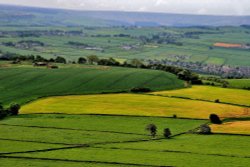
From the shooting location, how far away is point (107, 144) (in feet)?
248

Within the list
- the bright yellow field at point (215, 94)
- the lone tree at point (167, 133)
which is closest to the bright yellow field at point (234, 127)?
the lone tree at point (167, 133)

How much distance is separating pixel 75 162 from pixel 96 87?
247 ft

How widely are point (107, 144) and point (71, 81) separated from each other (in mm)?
70112

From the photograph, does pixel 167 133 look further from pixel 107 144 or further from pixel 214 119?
pixel 214 119

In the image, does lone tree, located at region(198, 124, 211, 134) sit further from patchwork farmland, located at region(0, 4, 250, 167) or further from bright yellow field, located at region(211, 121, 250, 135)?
bright yellow field, located at region(211, 121, 250, 135)

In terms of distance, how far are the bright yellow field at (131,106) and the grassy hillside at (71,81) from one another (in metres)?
10.0

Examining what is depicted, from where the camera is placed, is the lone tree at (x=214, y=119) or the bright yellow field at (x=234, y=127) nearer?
the bright yellow field at (x=234, y=127)

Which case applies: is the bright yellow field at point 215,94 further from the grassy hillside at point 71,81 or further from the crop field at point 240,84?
the crop field at point 240,84

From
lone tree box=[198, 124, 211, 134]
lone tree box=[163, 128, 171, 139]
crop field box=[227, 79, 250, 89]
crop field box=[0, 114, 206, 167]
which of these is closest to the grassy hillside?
crop field box=[227, 79, 250, 89]

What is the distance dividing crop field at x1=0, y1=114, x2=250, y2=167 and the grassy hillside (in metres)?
31.3

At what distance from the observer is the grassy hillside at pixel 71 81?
5138 inches

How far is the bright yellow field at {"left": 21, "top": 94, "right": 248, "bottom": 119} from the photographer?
344 feet

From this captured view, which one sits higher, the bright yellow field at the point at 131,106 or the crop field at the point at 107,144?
the crop field at the point at 107,144

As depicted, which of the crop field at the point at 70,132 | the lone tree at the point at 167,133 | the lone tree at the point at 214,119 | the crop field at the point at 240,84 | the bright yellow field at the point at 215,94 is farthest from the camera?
the crop field at the point at 240,84
